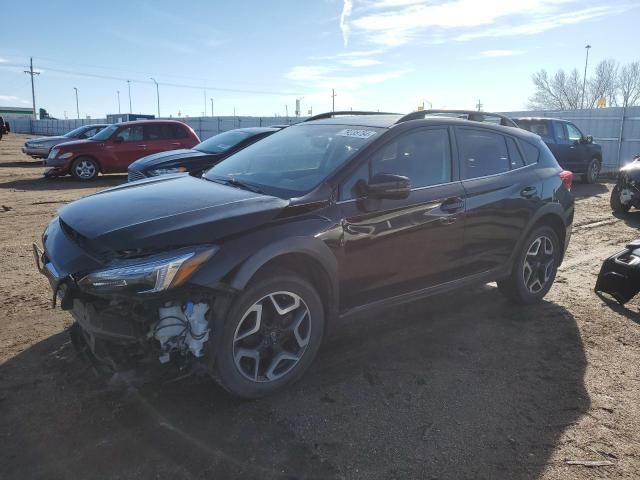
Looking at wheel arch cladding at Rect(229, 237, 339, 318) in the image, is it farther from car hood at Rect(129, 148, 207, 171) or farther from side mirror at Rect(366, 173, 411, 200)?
car hood at Rect(129, 148, 207, 171)

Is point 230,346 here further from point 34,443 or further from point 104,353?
point 34,443

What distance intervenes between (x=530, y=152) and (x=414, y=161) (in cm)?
167

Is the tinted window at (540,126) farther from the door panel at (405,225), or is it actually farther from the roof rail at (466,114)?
the door panel at (405,225)

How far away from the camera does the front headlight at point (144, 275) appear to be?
2.68 meters

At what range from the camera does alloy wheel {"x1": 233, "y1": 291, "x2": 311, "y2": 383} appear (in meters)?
3.07

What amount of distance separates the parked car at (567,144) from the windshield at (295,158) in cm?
1150

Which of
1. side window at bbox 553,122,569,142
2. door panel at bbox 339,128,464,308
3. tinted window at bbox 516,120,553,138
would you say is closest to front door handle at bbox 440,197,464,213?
door panel at bbox 339,128,464,308

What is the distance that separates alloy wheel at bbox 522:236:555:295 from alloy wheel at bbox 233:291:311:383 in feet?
8.46

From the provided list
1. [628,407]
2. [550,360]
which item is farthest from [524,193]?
[628,407]

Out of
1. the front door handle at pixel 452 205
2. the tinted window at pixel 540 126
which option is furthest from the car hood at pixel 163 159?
the tinted window at pixel 540 126

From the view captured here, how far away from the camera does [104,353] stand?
2.82 m

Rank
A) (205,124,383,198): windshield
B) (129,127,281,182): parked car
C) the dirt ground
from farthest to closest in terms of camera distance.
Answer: (129,127,281,182): parked car
(205,124,383,198): windshield
the dirt ground

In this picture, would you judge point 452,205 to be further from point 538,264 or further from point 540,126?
point 540,126

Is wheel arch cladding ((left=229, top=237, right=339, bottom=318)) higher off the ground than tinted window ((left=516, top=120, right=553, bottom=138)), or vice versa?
tinted window ((left=516, top=120, right=553, bottom=138))
